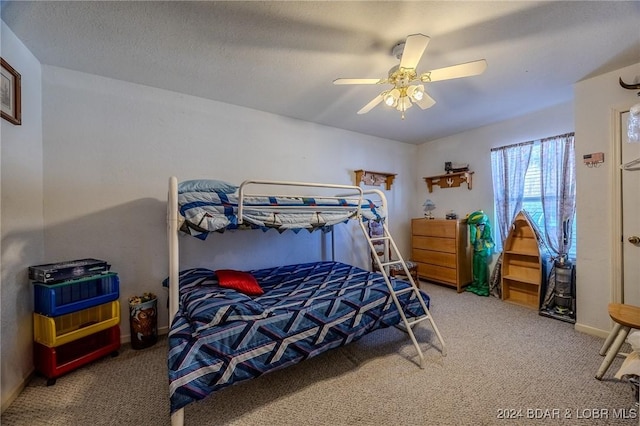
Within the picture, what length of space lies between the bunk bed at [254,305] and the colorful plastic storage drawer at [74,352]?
76 cm

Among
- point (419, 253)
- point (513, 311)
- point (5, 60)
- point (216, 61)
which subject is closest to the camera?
point (5, 60)

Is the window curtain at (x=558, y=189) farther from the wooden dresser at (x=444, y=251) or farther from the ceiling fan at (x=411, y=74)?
the ceiling fan at (x=411, y=74)

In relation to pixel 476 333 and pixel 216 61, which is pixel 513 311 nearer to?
pixel 476 333

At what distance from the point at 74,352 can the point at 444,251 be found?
4.30m

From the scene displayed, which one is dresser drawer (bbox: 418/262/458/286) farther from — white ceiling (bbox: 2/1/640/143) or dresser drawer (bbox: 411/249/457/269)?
white ceiling (bbox: 2/1/640/143)

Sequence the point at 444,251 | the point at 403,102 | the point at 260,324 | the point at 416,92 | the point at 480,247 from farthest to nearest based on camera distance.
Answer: the point at 444,251
the point at 480,247
the point at 403,102
the point at 416,92
the point at 260,324

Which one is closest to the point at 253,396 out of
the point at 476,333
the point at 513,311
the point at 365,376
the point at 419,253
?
the point at 365,376

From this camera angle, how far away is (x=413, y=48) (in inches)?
59.6

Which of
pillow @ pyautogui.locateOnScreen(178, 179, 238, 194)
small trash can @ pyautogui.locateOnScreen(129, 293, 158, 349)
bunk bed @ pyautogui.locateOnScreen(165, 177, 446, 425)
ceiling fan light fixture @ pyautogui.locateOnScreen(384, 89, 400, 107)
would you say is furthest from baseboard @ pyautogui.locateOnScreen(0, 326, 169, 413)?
ceiling fan light fixture @ pyautogui.locateOnScreen(384, 89, 400, 107)

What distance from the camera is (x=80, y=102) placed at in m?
2.24

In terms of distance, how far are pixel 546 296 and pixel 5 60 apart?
17.5 feet

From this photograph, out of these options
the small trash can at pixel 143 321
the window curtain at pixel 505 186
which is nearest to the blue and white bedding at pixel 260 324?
the small trash can at pixel 143 321

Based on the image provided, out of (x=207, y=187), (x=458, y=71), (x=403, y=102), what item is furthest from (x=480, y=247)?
(x=207, y=187)

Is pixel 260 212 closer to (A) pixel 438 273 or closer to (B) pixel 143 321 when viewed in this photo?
(B) pixel 143 321
